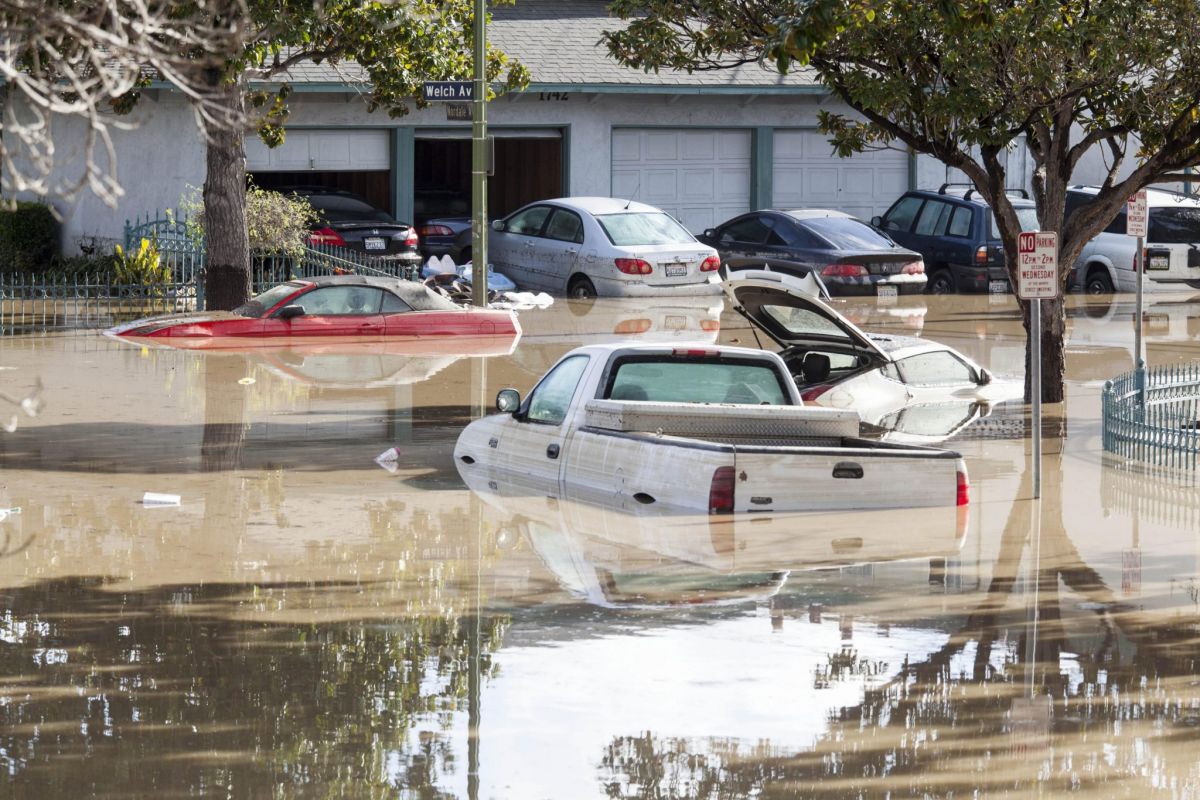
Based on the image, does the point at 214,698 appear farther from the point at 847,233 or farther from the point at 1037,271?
the point at 847,233

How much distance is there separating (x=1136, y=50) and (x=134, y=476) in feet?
29.9

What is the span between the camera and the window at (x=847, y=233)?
28500mm

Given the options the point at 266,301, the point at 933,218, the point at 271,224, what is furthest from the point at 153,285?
the point at 933,218

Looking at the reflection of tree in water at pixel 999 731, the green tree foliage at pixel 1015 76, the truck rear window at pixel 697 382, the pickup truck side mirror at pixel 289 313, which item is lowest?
the reflection of tree in water at pixel 999 731

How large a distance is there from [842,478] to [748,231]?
18.5 meters

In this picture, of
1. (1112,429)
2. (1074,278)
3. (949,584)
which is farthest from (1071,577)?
(1074,278)

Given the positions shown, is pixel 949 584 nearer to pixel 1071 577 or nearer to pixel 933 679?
pixel 1071 577

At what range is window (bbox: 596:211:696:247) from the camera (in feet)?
89.9

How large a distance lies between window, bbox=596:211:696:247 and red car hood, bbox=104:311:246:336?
299 inches

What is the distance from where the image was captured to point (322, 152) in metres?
31.5

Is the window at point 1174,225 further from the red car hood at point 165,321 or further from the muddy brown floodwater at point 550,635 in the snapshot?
the red car hood at point 165,321

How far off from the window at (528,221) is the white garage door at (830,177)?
27.1ft

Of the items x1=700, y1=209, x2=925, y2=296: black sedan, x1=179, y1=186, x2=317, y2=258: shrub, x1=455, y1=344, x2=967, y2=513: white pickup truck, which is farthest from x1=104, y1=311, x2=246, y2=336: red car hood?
x1=700, y1=209, x2=925, y2=296: black sedan

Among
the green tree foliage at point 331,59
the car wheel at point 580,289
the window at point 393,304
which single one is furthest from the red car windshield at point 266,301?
the car wheel at point 580,289
